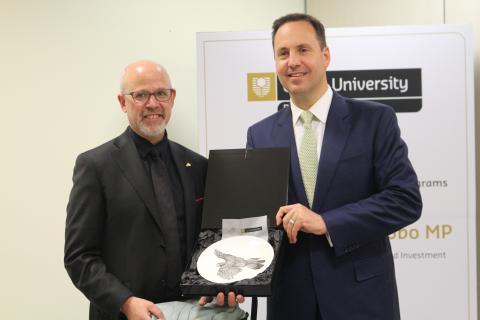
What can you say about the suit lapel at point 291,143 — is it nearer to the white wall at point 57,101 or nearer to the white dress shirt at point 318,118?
the white dress shirt at point 318,118

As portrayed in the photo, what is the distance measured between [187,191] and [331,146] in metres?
0.57

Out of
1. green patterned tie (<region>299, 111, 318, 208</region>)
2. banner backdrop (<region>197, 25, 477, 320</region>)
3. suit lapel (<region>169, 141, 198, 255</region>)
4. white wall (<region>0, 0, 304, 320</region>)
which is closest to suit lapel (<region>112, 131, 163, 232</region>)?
suit lapel (<region>169, 141, 198, 255</region>)

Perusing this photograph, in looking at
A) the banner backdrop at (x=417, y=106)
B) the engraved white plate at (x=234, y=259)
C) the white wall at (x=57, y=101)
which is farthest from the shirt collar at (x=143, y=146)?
the white wall at (x=57, y=101)

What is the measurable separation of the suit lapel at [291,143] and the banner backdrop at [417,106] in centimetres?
134

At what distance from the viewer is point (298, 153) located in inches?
77.3

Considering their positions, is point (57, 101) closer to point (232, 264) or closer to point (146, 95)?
point (146, 95)

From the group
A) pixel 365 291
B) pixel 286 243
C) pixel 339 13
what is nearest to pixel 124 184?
pixel 286 243

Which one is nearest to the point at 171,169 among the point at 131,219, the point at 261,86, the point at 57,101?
the point at 131,219

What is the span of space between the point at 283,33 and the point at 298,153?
18.5 inches

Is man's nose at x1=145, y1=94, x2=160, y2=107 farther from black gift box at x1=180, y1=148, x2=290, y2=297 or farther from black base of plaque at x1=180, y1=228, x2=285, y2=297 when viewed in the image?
black base of plaque at x1=180, y1=228, x2=285, y2=297

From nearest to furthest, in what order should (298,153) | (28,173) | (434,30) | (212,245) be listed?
(212,245), (298,153), (434,30), (28,173)

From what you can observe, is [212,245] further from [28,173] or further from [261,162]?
[28,173]

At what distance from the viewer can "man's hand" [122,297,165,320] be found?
1.73m

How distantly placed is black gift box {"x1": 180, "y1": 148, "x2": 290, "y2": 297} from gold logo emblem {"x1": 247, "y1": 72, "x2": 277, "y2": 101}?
1466 mm
